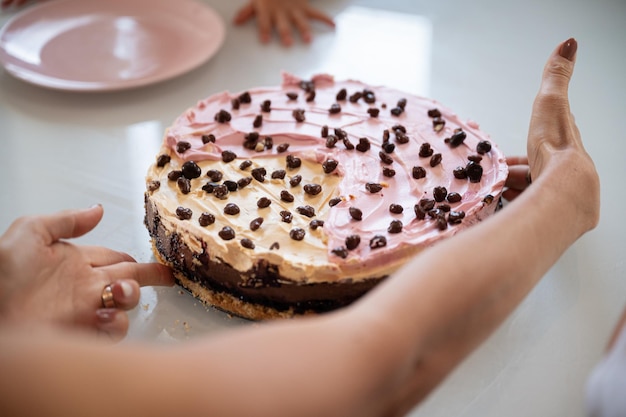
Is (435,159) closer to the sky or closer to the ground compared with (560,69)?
closer to the ground

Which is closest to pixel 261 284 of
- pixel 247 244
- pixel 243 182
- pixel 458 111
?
pixel 247 244

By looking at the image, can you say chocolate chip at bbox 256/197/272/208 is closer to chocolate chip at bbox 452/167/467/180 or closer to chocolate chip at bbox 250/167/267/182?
chocolate chip at bbox 250/167/267/182

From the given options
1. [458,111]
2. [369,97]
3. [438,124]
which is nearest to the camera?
[438,124]

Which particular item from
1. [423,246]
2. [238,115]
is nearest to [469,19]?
[238,115]

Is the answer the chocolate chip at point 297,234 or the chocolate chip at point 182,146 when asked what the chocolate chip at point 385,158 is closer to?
the chocolate chip at point 297,234

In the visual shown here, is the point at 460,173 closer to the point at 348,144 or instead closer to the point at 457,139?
the point at 457,139

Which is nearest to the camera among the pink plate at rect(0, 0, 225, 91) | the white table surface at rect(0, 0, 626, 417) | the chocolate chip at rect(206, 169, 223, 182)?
the white table surface at rect(0, 0, 626, 417)

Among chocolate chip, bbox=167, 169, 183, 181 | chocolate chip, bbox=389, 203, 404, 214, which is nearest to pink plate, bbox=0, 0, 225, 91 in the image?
chocolate chip, bbox=167, 169, 183, 181

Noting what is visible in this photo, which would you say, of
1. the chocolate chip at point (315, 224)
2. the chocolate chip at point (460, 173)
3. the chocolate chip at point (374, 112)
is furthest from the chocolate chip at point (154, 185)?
the chocolate chip at point (460, 173)
